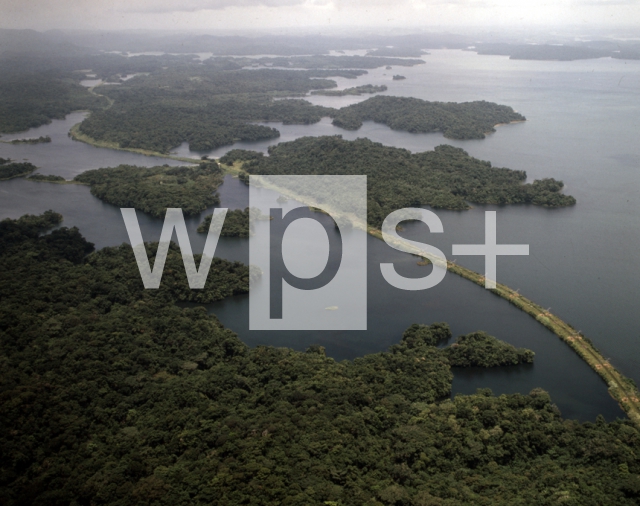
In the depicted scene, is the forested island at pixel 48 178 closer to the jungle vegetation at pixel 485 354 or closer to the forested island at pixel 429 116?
the forested island at pixel 429 116

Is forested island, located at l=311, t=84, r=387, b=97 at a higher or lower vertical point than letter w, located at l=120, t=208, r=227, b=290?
higher

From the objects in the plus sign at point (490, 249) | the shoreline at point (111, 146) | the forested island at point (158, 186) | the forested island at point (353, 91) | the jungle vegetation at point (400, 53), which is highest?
the jungle vegetation at point (400, 53)

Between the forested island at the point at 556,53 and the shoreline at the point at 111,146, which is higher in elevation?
the forested island at the point at 556,53

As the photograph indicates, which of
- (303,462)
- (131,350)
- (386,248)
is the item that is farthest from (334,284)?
(303,462)

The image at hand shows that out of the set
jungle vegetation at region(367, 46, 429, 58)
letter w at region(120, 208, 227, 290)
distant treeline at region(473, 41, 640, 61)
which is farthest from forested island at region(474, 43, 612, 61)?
letter w at region(120, 208, 227, 290)

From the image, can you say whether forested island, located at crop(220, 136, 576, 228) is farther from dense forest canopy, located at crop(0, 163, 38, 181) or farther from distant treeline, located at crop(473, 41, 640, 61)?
distant treeline, located at crop(473, 41, 640, 61)

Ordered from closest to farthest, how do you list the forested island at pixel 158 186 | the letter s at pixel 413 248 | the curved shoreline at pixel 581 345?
the curved shoreline at pixel 581 345, the letter s at pixel 413 248, the forested island at pixel 158 186

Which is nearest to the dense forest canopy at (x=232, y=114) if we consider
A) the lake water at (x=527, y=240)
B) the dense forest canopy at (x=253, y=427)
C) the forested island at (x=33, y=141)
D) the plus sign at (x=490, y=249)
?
the lake water at (x=527, y=240)

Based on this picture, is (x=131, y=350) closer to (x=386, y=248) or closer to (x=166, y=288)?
(x=166, y=288)

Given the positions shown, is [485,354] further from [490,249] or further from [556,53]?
[556,53]
